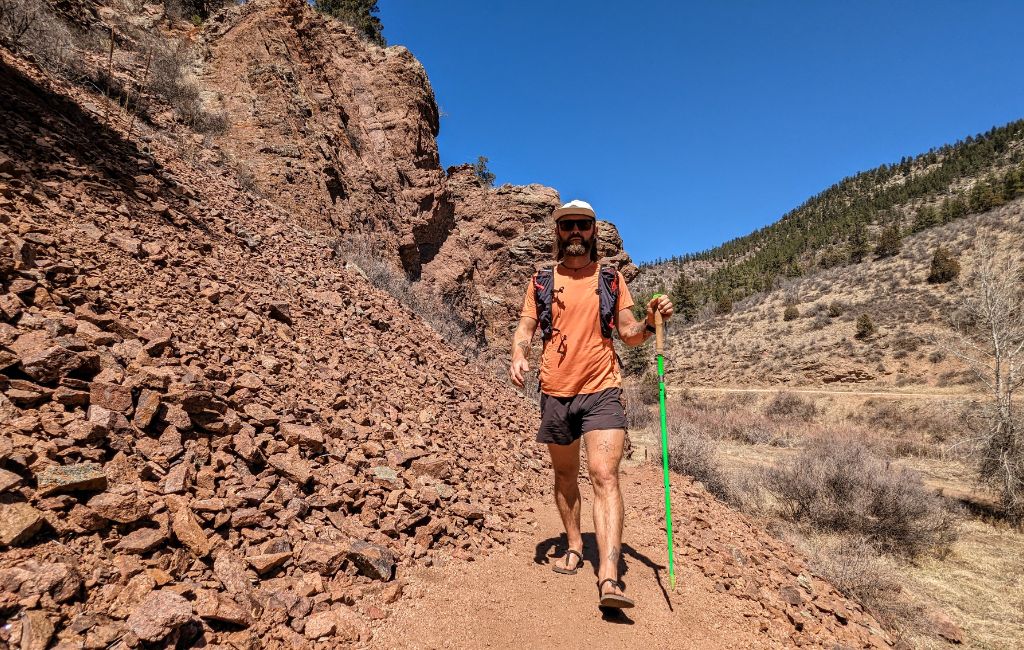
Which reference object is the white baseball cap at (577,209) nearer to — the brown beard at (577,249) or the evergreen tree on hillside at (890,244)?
the brown beard at (577,249)

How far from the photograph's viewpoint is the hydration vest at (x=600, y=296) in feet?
10.4

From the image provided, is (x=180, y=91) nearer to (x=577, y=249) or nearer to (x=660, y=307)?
(x=577, y=249)

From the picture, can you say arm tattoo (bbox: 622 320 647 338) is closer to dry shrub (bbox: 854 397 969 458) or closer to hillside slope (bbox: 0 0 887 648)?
hillside slope (bbox: 0 0 887 648)

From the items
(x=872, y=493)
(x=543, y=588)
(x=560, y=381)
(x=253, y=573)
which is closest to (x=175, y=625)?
(x=253, y=573)

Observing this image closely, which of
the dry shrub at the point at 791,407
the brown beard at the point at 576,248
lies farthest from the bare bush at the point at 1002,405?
the brown beard at the point at 576,248

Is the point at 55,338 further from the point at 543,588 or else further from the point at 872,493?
the point at 872,493

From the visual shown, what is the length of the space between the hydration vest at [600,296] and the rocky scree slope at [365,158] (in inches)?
270

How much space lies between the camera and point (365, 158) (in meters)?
11.7

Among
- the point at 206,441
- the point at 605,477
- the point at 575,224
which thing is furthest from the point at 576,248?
the point at 206,441

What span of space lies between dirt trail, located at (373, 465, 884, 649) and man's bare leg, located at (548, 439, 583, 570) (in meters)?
0.15

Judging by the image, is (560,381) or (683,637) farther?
(560,381)

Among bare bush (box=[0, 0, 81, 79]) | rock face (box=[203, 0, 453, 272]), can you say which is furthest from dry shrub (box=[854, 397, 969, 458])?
bare bush (box=[0, 0, 81, 79])

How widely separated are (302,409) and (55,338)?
1.60m

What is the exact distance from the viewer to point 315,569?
2664 millimetres
